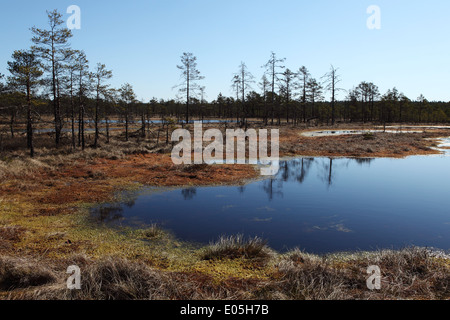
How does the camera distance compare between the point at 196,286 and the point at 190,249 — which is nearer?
the point at 196,286

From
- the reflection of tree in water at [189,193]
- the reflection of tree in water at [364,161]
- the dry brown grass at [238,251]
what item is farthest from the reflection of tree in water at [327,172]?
the dry brown grass at [238,251]

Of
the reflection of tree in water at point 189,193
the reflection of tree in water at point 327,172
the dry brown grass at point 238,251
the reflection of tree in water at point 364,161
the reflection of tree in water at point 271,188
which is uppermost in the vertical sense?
→ the reflection of tree in water at point 364,161

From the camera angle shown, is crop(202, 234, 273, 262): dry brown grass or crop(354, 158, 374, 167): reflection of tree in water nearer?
crop(202, 234, 273, 262): dry brown grass

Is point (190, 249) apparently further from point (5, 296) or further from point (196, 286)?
point (5, 296)

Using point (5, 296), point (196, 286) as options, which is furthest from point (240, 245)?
point (5, 296)

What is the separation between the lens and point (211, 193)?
533 inches

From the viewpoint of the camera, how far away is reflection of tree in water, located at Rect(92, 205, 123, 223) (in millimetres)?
9867

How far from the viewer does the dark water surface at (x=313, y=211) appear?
27.2 feet

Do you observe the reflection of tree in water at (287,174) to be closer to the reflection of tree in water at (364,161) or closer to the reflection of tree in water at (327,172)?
the reflection of tree in water at (327,172)

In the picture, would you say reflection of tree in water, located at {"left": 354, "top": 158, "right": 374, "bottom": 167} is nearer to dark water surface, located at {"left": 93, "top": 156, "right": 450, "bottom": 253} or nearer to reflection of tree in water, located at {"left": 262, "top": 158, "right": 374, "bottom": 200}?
reflection of tree in water, located at {"left": 262, "top": 158, "right": 374, "bottom": 200}

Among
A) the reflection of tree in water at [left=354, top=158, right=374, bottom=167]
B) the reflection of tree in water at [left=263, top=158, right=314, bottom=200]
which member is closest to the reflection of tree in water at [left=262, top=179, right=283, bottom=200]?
the reflection of tree in water at [left=263, top=158, right=314, bottom=200]

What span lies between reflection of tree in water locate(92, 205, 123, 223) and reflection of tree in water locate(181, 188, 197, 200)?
9.78 feet
